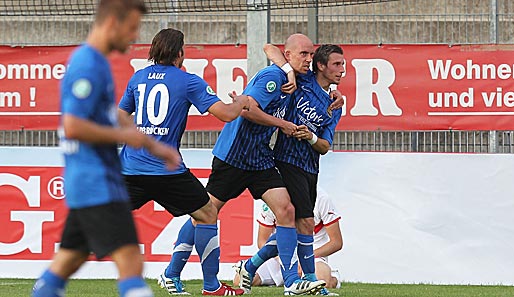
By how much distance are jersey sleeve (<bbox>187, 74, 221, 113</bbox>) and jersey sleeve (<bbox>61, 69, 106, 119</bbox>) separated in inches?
127

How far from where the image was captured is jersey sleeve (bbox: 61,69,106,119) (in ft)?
14.6

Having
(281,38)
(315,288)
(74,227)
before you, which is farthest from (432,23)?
(74,227)

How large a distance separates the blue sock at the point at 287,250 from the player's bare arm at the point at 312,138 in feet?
2.34

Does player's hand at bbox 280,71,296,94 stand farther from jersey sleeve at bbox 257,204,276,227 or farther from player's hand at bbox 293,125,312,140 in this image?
jersey sleeve at bbox 257,204,276,227

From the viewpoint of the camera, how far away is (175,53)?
312 inches

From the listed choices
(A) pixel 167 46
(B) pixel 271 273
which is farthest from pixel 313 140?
(B) pixel 271 273

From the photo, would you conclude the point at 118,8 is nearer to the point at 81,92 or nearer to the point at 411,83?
the point at 81,92

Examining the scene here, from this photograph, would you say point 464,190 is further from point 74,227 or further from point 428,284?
point 74,227

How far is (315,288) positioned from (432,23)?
4.35m

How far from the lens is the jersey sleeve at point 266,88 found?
830cm

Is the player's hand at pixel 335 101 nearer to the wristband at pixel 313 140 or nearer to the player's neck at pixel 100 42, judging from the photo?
the wristband at pixel 313 140

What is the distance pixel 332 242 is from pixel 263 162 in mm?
1568

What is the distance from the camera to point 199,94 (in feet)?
25.6

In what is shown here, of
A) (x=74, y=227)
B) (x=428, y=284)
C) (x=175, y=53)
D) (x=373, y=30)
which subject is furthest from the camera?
(x=373, y=30)
